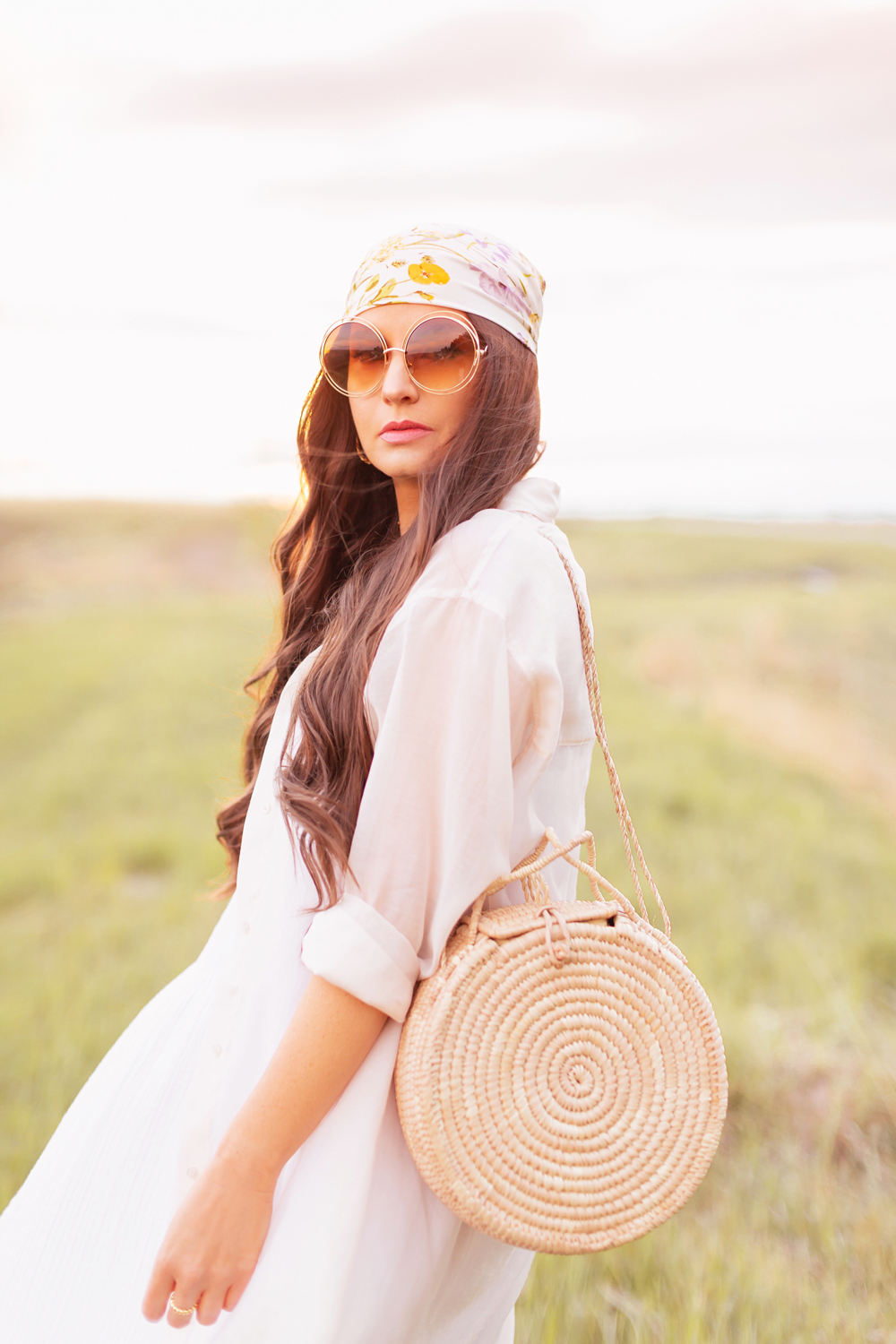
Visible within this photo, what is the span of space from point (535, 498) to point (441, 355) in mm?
218

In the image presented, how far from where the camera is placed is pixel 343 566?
59.1 inches

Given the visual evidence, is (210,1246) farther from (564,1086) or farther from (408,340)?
(408,340)

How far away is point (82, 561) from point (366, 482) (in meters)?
27.1

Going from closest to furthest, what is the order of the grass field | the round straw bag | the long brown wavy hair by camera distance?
the round straw bag
the long brown wavy hair
the grass field

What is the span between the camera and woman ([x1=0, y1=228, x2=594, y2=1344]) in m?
0.99

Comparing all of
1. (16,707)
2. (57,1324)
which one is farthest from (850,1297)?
(16,707)

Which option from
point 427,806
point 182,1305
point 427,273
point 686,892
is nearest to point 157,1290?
point 182,1305

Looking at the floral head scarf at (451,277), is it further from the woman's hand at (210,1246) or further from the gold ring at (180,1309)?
the gold ring at (180,1309)

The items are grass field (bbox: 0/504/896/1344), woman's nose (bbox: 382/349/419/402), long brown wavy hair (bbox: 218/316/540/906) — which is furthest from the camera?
grass field (bbox: 0/504/896/1344)

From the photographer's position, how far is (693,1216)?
244cm

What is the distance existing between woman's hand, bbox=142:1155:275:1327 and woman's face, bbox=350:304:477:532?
0.84 metres

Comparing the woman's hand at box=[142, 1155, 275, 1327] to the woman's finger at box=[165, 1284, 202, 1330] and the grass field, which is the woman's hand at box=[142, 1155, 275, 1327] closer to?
the woman's finger at box=[165, 1284, 202, 1330]

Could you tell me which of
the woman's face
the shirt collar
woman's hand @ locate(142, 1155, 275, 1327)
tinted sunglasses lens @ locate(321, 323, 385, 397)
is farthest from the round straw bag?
tinted sunglasses lens @ locate(321, 323, 385, 397)

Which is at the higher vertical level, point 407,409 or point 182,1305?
point 407,409
